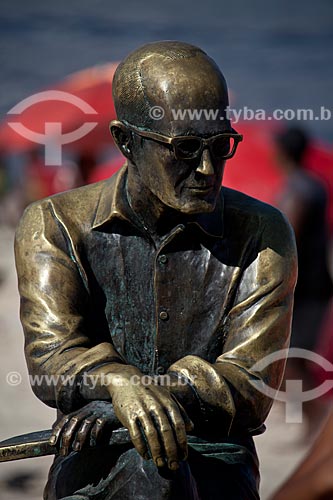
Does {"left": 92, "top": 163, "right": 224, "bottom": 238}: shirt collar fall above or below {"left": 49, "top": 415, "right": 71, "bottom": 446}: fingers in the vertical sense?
above

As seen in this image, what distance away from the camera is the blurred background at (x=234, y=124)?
20.2ft

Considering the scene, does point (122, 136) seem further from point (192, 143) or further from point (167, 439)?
point (167, 439)

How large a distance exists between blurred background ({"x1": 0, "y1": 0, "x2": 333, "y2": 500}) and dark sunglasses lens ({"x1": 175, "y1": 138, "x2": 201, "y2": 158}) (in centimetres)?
295

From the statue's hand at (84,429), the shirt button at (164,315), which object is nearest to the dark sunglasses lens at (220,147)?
the shirt button at (164,315)

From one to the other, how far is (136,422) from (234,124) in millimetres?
Answer: 6079

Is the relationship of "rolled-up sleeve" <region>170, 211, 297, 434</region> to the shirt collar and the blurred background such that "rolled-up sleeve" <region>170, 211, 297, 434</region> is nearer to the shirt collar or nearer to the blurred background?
the shirt collar

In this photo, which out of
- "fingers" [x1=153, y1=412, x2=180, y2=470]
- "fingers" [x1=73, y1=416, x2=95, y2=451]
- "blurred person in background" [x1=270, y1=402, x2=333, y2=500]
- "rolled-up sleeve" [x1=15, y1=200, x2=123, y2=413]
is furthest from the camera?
"blurred person in background" [x1=270, y1=402, x2=333, y2=500]

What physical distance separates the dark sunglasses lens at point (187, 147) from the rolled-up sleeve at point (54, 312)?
43cm

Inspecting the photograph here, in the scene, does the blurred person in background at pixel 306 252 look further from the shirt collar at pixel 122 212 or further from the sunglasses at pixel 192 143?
the sunglasses at pixel 192 143

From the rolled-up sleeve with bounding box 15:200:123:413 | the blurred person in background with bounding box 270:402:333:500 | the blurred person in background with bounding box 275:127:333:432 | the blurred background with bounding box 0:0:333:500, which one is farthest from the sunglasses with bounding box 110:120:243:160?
the blurred person in background with bounding box 275:127:333:432

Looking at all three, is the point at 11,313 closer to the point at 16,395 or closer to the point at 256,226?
the point at 16,395

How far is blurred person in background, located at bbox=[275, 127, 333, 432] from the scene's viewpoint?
19.7ft

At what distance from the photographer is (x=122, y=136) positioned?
293 centimetres

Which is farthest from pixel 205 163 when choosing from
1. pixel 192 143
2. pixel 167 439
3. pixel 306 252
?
pixel 306 252
